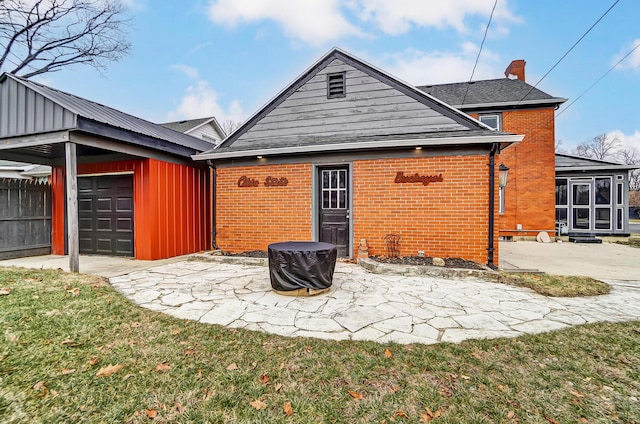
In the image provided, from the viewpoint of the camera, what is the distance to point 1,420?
1.67 metres

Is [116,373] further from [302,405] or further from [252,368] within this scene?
[302,405]

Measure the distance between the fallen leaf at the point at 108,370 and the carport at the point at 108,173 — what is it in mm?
4142

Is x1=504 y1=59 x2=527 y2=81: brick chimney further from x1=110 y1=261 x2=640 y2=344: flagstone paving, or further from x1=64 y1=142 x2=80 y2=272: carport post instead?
x1=64 y1=142 x2=80 y2=272: carport post

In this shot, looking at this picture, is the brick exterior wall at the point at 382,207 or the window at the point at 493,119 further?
the window at the point at 493,119

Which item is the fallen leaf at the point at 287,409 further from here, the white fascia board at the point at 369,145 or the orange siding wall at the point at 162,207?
the orange siding wall at the point at 162,207

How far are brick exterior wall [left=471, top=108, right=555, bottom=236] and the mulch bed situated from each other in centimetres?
712

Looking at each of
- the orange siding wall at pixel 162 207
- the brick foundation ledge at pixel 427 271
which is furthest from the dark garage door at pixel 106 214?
the brick foundation ledge at pixel 427 271

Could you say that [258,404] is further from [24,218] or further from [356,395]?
[24,218]

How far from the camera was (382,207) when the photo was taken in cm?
623

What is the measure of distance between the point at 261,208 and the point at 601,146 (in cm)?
4977

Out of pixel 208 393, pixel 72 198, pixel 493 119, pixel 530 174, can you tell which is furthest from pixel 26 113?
pixel 530 174

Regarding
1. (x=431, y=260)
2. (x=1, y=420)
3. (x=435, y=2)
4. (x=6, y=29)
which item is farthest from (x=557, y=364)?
(x=6, y=29)

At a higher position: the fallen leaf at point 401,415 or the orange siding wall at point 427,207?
the orange siding wall at point 427,207

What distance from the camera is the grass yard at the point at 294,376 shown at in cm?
178
